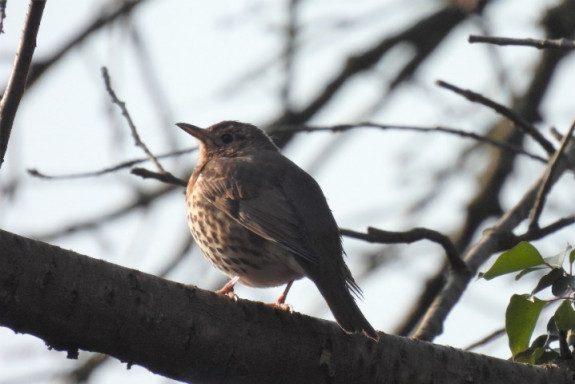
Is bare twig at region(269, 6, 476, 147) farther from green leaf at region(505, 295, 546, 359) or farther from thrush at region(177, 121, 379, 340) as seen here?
green leaf at region(505, 295, 546, 359)

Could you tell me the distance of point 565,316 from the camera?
3.57 metres

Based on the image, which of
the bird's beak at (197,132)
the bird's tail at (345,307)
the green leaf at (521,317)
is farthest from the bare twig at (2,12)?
the bird's beak at (197,132)

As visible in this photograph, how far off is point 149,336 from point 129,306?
0.13m

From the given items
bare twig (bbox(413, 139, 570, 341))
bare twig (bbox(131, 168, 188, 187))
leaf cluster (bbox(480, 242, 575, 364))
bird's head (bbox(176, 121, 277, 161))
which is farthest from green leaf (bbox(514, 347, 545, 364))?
bird's head (bbox(176, 121, 277, 161))

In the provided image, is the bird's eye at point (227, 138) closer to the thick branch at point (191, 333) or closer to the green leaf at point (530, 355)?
the thick branch at point (191, 333)

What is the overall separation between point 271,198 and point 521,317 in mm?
2212

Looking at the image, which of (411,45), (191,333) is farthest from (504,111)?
(411,45)

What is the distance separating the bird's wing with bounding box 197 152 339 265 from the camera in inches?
203

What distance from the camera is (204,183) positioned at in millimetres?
5988

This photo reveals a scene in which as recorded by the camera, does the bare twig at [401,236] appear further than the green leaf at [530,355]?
Yes

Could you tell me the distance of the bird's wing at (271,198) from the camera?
5.16m

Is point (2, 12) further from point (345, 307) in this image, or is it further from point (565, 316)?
point (565, 316)

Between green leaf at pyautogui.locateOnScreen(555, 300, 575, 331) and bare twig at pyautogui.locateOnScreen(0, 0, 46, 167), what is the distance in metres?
2.05

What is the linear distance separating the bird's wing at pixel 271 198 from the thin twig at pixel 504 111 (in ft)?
3.56
